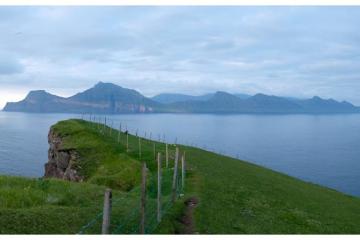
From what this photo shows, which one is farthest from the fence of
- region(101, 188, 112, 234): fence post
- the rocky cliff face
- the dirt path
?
the rocky cliff face

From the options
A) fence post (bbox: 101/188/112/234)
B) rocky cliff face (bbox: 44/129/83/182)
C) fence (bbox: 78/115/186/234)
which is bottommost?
rocky cliff face (bbox: 44/129/83/182)

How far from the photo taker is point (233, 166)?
62219 millimetres

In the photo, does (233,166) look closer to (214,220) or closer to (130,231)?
(214,220)

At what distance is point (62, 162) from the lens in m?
70.0

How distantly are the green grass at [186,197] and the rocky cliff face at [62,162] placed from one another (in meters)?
1.59

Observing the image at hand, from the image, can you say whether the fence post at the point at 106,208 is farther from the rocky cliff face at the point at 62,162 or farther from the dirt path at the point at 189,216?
the rocky cliff face at the point at 62,162

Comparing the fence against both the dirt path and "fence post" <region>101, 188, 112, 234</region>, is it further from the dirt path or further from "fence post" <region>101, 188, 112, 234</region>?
the dirt path

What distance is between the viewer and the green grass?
2333cm

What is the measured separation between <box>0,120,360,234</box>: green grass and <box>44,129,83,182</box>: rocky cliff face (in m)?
1.59

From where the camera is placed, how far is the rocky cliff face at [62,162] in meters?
63.9

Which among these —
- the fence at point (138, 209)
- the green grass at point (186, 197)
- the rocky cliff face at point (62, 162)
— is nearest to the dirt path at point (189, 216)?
the green grass at point (186, 197)

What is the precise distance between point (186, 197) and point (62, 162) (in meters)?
39.4

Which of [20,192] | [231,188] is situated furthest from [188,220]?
[231,188]

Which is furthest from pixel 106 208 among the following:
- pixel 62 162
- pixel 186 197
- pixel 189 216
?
pixel 62 162
